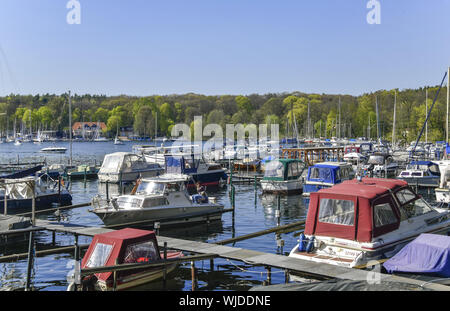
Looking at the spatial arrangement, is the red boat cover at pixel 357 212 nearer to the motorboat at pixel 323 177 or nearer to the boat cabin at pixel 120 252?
the boat cabin at pixel 120 252

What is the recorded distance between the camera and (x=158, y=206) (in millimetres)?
28062

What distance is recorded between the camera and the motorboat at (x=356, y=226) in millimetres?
18016

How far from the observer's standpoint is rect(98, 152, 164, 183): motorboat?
51.7 meters

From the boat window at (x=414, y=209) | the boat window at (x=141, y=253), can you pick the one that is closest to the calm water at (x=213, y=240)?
the boat window at (x=141, y=253)

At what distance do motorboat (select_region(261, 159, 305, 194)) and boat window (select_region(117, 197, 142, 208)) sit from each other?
1794 centimetres

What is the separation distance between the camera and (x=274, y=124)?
150250mm

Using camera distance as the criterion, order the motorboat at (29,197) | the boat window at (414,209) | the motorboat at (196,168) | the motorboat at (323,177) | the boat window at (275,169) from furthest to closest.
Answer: the motorboat at (196,168)
the boat window at (275,169)
the motorboat at (323,177)
the motorboat at (29,197)
the boat window at (414,209)

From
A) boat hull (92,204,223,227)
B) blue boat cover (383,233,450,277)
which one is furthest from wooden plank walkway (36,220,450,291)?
boat hull (92,204,223,227)

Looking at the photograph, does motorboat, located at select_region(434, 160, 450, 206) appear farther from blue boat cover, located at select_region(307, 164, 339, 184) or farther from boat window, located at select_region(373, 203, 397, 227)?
boat window, located at select_region(373, 203, 397, 227)

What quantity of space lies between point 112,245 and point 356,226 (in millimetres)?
8659

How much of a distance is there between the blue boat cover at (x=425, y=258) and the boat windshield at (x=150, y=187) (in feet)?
50.5

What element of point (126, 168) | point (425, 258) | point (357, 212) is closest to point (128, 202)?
point (357, 212)

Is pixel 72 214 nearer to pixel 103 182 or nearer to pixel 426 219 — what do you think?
pixel 103 182
